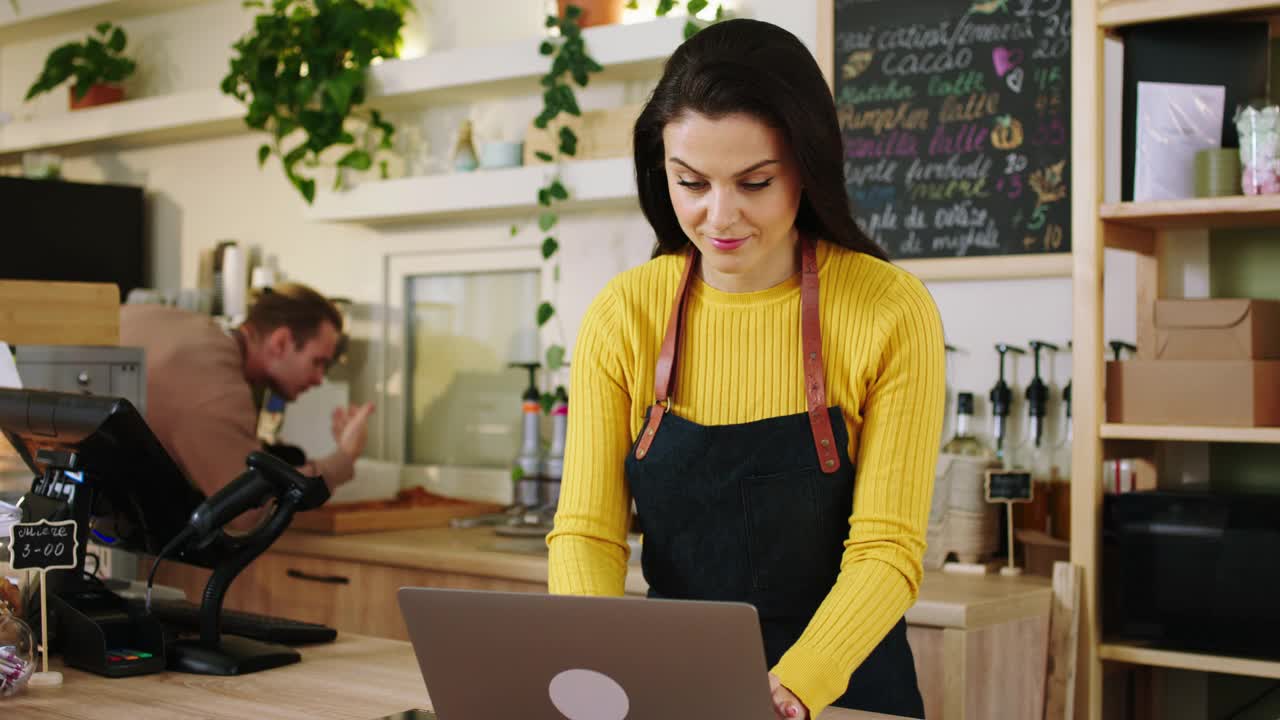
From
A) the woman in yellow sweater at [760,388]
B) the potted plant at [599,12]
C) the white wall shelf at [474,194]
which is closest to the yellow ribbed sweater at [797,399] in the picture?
the woman in yellow sweater at [760,388]

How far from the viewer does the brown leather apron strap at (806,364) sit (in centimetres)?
157

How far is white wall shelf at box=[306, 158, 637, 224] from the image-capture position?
125 inches

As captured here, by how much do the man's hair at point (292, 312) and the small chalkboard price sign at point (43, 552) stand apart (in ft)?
5.37

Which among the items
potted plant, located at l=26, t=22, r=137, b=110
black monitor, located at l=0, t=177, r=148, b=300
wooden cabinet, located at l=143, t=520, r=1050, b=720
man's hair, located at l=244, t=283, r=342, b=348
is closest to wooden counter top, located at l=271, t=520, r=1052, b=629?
wooden cabinet, located at l=143, t=520, r=1050, b=720

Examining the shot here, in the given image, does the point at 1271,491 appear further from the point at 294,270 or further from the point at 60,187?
the point at 60,187

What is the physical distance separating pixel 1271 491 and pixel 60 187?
3.46 metres

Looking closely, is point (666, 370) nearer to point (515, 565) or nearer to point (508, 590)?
point (515, 565)

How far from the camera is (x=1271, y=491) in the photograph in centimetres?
254

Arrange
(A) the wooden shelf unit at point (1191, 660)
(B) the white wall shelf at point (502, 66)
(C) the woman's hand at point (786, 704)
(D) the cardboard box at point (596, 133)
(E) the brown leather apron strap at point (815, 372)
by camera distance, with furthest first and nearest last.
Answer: (D) the cardboard box at point (596, 133) < (B) the white wall shelf at point (502, 66) < (A) the wooden shelf unit at point (1191, 660) < (E) the brown leather apron strap at point (815, 372) < (C) the woman's hand at point (786, 704)

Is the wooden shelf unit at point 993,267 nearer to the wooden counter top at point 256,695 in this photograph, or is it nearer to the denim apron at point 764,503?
the denim apron at point 764,503

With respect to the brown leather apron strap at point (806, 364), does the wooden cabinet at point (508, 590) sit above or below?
below

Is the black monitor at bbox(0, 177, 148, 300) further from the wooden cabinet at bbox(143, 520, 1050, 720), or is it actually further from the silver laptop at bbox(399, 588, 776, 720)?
the silver laptop at bbox(399, 588, 776, 720)

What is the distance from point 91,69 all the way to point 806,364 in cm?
344

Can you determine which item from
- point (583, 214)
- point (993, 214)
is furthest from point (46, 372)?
point (993, 214)
